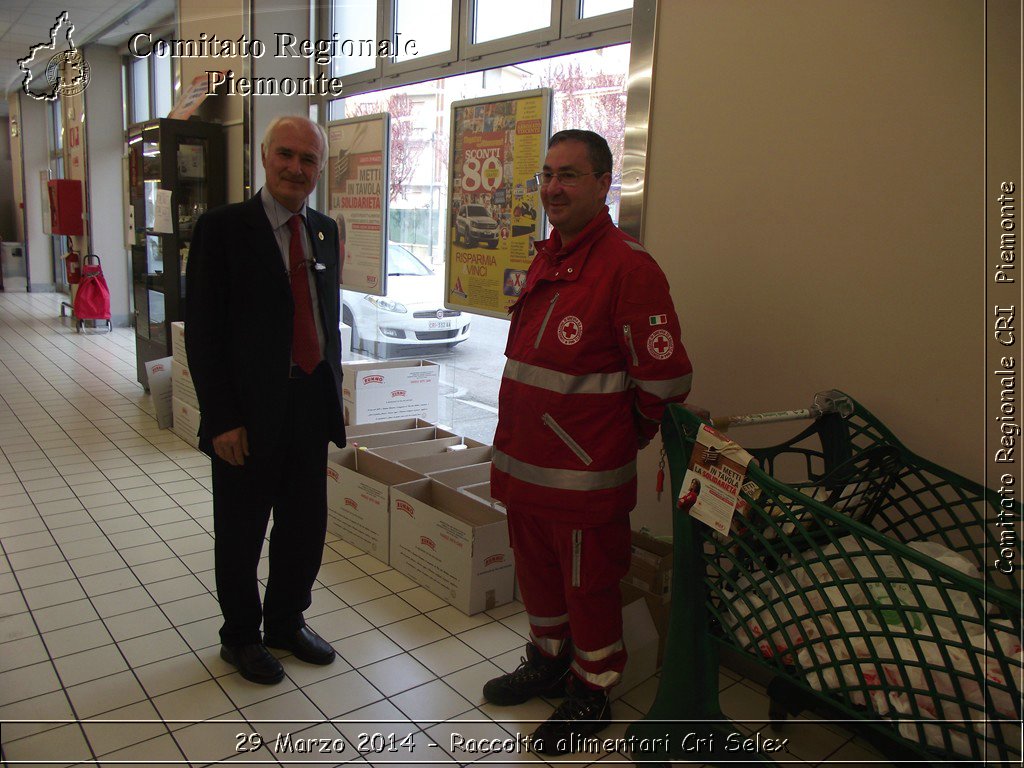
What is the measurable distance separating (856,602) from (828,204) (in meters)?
1.22

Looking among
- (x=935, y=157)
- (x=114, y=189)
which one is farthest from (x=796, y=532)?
(x=114, y=189)

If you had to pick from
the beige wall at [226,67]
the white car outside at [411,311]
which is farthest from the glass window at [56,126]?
the white car outside at [411,311]

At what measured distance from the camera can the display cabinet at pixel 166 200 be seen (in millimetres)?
5918

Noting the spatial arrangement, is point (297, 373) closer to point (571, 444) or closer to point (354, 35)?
point (571, 444)

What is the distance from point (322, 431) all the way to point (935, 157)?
2.02 m

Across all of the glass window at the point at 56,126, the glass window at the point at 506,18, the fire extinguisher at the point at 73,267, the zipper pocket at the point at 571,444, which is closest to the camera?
the zipper pocket at the point at 571,444

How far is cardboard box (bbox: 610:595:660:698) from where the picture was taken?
2.43 meters

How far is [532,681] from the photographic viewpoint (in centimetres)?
238

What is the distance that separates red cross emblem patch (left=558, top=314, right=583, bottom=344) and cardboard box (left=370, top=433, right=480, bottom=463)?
1.69 meters

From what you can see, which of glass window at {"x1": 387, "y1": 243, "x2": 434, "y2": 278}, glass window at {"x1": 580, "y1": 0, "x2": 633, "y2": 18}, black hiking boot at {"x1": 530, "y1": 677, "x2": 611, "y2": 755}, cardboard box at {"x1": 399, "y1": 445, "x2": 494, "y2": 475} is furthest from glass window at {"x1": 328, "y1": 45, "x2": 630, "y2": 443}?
black hiking boot at {"x1": 530, "y1": 677, "x2": 611, "y2": 755}

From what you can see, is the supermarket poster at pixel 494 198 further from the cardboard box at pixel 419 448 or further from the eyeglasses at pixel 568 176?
the eyeglasses at pixel 568 176

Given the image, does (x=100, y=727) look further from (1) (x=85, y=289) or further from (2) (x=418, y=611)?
(1) (x=85, y=289)

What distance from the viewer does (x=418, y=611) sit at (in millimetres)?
2928

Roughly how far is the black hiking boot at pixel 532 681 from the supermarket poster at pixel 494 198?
174cm
